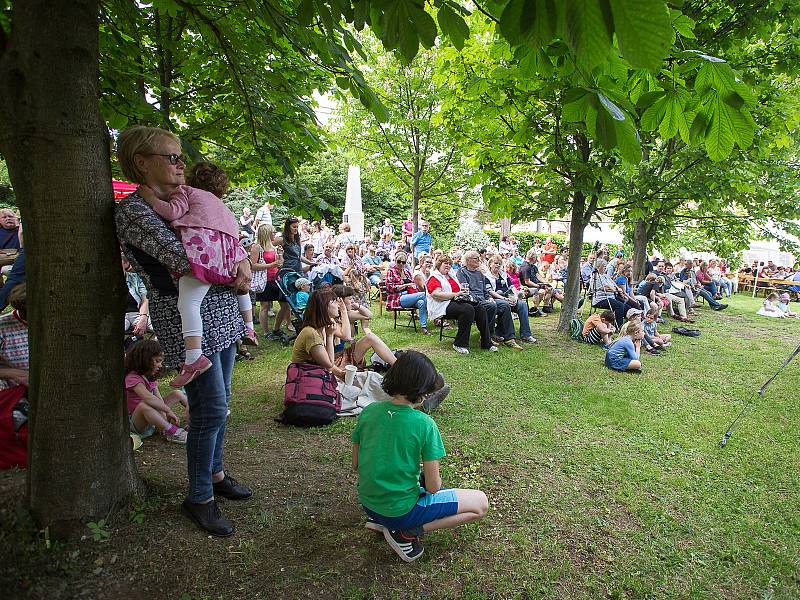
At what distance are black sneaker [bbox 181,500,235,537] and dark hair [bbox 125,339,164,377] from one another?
6.00 feet

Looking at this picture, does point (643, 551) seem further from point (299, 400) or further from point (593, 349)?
point (593, 349)

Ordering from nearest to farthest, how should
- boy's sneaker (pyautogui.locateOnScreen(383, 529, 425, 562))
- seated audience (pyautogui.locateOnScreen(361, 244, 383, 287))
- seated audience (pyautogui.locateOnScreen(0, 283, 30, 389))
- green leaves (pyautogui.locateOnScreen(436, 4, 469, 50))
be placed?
green leaves (pyautogui.locateOnScreen(436, 4, 469, 50)) < boy's sneaker (pyautogui.locateOnScreen(383, 529, 425, 562)) < seated audience (pyautogui.locateOnScreen(0, 283, 30, 389)) < seated audience (pyautogui.locateOnScreen(361, 244, 383, 287))

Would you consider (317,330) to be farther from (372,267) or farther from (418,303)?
(372,267)

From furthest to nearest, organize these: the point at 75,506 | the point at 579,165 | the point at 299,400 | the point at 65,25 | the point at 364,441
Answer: the point at 579,165 → the point at 299,400 → the point at 364,441 → the point at 75,506 → the point at 65,25

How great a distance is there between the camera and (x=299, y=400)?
443 cm

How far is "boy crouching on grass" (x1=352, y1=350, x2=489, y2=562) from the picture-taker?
241 cm

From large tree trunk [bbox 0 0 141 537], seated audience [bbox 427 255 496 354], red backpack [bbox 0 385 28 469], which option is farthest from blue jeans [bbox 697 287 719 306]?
red backpack [bbox 0 385 28 469]

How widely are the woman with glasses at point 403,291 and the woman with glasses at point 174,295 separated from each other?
256 inches

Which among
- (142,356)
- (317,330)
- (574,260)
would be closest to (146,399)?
(142,356)

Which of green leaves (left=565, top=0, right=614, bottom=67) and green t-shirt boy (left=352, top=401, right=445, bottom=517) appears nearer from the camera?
green leaves (left=565, top=0, right=614, bottom=67)

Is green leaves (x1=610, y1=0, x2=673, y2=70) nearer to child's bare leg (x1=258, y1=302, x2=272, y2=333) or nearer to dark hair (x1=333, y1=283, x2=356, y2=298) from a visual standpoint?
dark hair (x1=333, y1=283, x2=356, y2=298)

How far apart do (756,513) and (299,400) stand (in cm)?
365

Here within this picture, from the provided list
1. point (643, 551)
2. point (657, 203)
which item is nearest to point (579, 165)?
point (657, 203)

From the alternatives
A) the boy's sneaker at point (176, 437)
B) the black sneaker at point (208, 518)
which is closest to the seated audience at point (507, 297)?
the boy's sneaker at point (176, 437)
